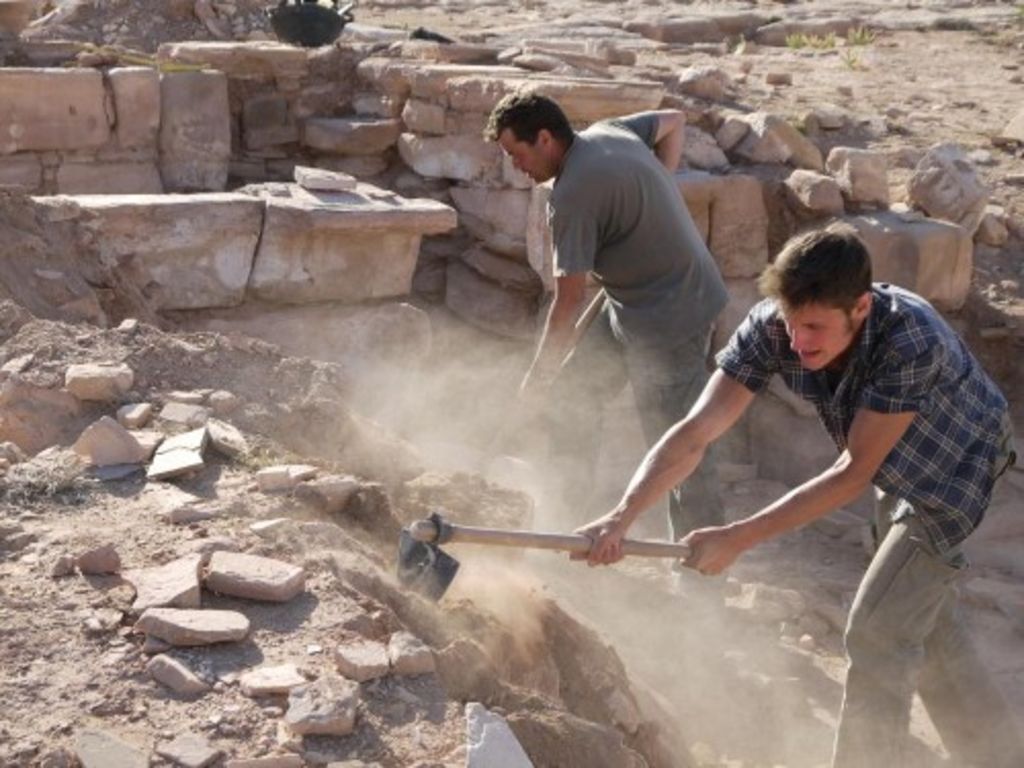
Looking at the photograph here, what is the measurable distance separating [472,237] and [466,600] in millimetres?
4038

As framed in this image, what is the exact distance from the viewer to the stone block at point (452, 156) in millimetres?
7805

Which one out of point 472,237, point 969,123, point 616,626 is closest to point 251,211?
point 472,237

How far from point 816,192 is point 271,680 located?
5221 mm

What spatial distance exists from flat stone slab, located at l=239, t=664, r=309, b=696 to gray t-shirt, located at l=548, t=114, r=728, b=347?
90.5 inches

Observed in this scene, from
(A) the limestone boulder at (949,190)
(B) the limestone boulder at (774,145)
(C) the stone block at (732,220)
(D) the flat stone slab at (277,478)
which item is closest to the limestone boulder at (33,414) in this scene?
(D) the flat stone slab at (277,478)

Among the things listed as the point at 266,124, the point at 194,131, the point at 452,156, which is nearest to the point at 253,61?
the point at 266,124

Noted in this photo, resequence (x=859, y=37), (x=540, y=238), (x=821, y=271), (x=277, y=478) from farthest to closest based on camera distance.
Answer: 1. (x=859, y=37)
2. (x=540, y=238)
3. (x=277, y=478)
4. (x=821, y=271)

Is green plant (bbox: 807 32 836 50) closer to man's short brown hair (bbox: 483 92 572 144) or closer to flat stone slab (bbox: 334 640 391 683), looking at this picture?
man's short brown hair (bbox: 483 92 572 144)

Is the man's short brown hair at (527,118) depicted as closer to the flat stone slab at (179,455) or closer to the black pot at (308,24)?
the flat stone slab at (179,455)

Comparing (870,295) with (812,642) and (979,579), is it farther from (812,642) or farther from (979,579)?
(979,579)

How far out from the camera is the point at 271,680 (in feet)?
10.9

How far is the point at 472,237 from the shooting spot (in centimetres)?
805

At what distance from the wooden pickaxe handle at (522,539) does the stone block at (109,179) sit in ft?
16.2

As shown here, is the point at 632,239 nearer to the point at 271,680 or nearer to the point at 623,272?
the point at 623,272
